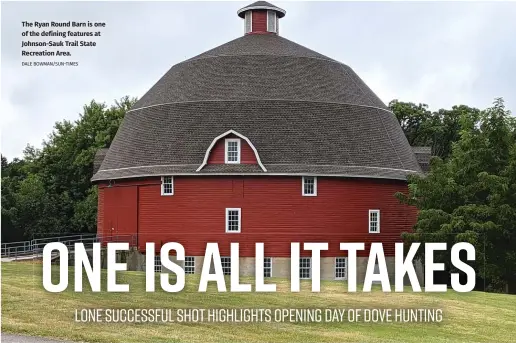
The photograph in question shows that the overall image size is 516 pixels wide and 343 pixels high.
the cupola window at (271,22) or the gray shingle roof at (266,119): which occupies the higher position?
the cupola window at (271,22)

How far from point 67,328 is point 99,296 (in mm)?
4205

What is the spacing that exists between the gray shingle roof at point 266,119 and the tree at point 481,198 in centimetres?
401

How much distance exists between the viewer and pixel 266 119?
39.0 metres

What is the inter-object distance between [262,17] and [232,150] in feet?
34.7

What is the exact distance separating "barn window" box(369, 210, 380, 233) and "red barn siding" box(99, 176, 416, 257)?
1.25ft

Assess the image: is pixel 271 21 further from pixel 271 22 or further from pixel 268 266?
pixel 268 266

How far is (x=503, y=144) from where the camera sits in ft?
116

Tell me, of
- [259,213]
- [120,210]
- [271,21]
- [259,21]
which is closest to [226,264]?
[259,213]

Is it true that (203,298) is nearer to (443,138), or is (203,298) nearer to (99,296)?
(99,296)

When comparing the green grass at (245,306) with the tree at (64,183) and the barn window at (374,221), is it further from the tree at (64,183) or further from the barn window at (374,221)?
the tree at (64,183)

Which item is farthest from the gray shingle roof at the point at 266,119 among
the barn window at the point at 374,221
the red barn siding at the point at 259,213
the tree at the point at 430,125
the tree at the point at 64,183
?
the tree at the point at 430,125

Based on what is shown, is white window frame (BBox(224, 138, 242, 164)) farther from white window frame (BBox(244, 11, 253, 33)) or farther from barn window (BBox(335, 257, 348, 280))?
white window frame (BBox(244, 11, 253, 33))

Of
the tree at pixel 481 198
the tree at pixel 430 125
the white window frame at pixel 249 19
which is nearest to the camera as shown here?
the tree at pixel 481 198

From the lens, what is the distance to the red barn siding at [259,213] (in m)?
37.6
